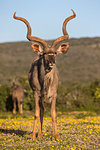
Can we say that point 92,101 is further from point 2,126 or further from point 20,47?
point 20,47

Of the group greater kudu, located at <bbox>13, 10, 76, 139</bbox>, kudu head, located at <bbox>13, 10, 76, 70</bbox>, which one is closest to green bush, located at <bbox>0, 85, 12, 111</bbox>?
greater kudu, located at <bbox>13, 10, 76, 139</bbox>

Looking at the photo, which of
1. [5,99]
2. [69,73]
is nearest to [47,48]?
[5,99]

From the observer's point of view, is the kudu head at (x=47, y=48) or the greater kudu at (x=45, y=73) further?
the greater kudu at (x=45, y=73)

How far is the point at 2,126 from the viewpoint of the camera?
552 inches

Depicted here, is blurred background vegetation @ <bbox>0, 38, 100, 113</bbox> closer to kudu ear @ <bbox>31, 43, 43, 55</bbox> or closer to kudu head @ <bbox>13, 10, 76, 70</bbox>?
kudu head @ <bbox>13, 10, 76, 70</bbox>

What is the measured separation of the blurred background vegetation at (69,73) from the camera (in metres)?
24.9

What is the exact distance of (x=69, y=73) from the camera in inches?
3068

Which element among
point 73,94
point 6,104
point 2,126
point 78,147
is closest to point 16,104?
point 6,104

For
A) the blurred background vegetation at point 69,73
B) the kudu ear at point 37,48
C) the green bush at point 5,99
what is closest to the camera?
the kudu ear at point 37,48

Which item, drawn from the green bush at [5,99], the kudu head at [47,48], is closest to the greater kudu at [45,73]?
the kudu head at [47,48]

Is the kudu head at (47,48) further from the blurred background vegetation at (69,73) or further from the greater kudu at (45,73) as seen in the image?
the blurred background vegetation at (69,73)

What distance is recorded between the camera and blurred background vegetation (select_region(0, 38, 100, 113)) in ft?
81.8

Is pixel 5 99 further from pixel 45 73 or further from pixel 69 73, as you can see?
pixel 69 73

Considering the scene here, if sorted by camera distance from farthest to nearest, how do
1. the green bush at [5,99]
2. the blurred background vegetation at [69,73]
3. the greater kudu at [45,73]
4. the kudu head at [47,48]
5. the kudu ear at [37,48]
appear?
1. the blurred background vegetation at [69,73]
2. the green bush at [5,99]
3. the kudu ear at [37,48]
4. the greater kudu at [45,73]
5. the kudu head at [47,48]
